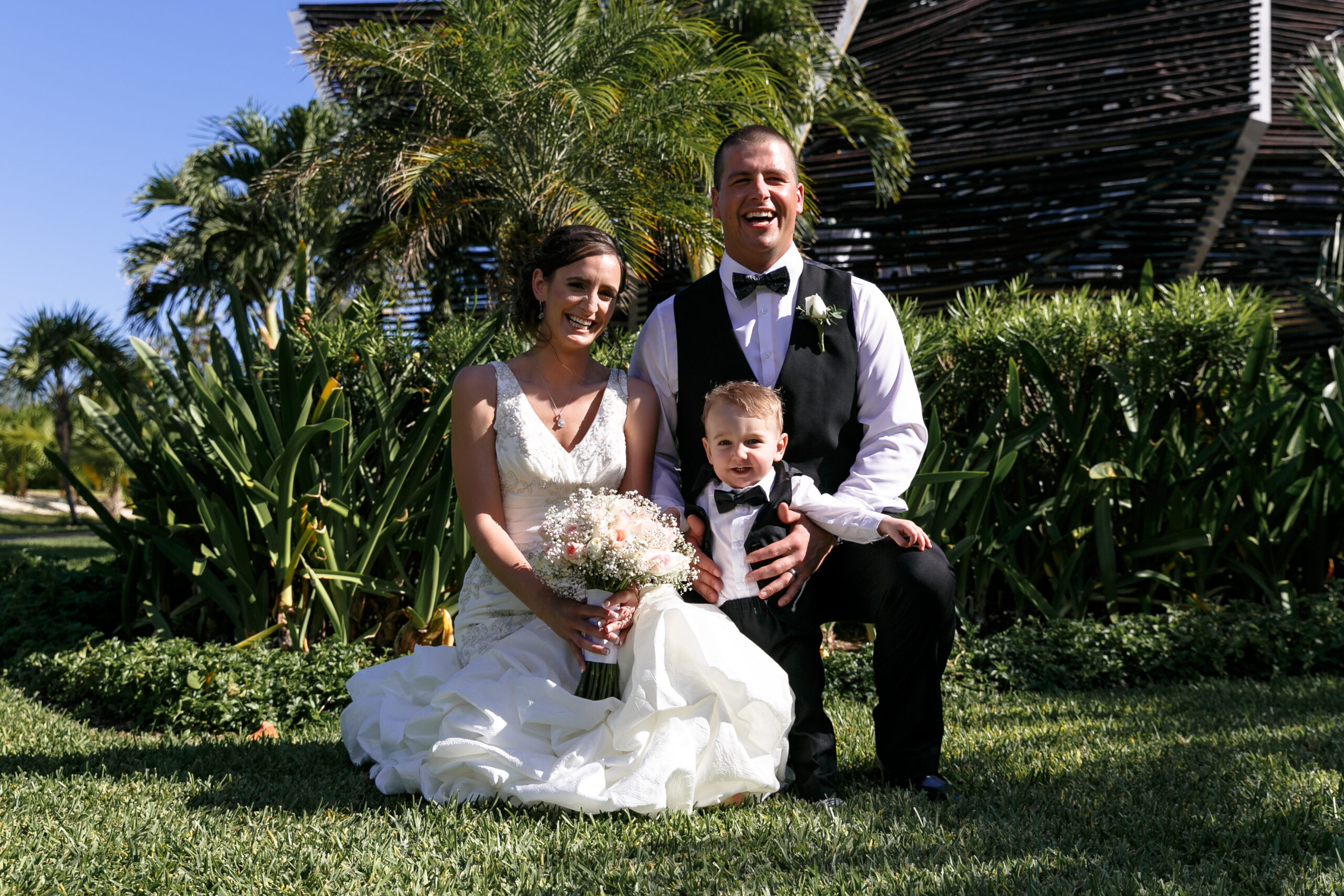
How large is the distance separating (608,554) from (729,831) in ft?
2.53

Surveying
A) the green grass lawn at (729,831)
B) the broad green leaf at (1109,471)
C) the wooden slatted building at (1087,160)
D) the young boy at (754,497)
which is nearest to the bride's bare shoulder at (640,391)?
the young boy at (754,497)

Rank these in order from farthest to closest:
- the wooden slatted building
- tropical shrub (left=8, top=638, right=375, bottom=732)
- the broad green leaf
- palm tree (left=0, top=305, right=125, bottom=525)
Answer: palm tree (left=0, top=305, right=125, bottom=525)
the wooden slatted building
the broad green leaf
tropical shrub (left=8, top=638, right=375, bottom=732)

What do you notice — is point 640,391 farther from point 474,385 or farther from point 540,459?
point 474,385

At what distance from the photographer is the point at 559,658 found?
2.82 metres

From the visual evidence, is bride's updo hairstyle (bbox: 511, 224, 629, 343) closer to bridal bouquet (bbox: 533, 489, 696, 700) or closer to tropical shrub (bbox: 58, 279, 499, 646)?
bridal bouquet (bbox: 533, 489, 696, 700)

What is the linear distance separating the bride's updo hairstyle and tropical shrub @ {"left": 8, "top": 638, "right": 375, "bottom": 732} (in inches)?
72.8

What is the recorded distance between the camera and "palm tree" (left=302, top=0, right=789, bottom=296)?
8.14 metres

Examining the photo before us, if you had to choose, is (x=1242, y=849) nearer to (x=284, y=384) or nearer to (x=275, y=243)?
(x=284, y=384)

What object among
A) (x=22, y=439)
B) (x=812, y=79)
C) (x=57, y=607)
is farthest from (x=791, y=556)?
(x=22, y=439)

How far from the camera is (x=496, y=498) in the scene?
10.1 ft

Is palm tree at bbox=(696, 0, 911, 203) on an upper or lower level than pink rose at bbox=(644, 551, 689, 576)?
upper

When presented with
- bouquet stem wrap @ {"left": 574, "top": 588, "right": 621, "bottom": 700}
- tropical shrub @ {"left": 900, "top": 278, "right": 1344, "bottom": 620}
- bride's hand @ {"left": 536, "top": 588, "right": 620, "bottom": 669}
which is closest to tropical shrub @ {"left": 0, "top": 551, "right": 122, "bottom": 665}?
bride's hand @ {"left": 536, "top": 588, "right": 620, "bottom": 669}

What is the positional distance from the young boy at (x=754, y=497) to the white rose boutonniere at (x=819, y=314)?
30 centimetres

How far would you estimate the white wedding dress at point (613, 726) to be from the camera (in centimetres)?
248
